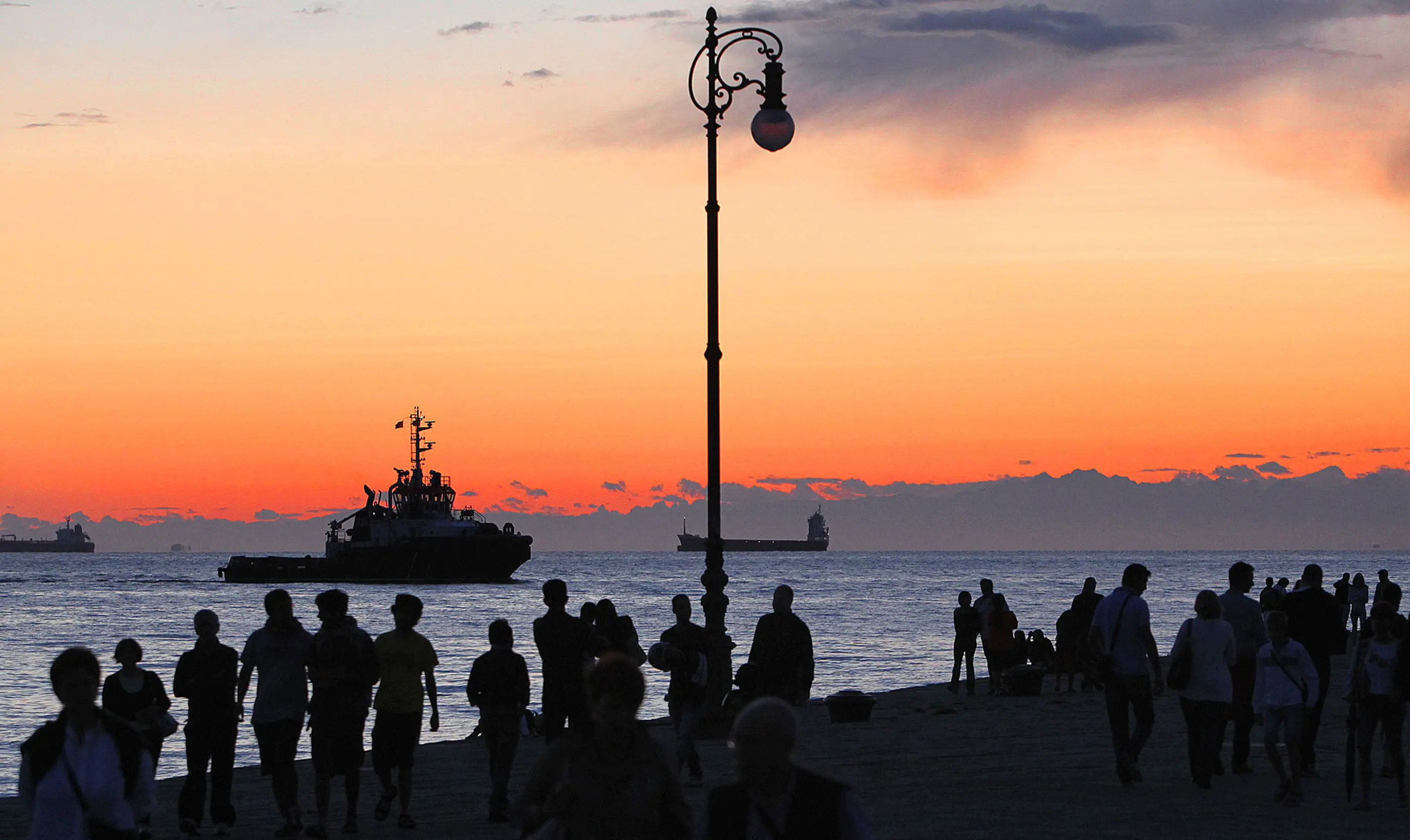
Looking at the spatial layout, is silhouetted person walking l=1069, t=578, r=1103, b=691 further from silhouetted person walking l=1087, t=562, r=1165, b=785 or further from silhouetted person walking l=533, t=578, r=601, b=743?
silhouetted person walking l=533, t=578, r=601, b=743

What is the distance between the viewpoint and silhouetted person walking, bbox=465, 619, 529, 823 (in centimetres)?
1141

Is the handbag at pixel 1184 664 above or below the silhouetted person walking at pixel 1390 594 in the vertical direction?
below

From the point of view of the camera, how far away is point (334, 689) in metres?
10.9

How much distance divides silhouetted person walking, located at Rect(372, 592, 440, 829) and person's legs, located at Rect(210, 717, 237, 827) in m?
1.01

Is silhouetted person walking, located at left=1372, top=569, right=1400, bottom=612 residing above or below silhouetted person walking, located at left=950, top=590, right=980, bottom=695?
above

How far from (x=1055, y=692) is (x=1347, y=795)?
530 inches

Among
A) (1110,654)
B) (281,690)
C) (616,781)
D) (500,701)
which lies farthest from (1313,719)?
(616,781)

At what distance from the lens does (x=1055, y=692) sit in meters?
25.2

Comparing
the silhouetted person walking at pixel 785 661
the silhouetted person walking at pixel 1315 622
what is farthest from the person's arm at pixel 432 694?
the silhouetted person walking at pixel 1315 622

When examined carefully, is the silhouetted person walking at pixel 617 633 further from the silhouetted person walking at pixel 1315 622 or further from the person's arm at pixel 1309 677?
the silhouetted person walking at pixel 1315 622

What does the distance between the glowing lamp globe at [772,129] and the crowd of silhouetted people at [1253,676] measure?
543 cm

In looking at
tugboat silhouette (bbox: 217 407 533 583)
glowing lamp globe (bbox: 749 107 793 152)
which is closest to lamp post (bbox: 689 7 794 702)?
glowing lamp globe (bbox: 749 107 793 152)

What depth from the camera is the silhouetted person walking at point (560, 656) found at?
11242 millimetres

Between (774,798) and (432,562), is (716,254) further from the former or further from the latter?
(432,562)
